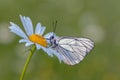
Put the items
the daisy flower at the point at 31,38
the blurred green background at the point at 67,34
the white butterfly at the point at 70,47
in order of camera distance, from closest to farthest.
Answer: the daisy flower at the point at 31,38, the white butterfly at the point at 70,47, the blurred green background at the point at 67,34

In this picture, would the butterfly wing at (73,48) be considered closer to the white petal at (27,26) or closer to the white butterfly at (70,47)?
the white butterfly at (70,47)

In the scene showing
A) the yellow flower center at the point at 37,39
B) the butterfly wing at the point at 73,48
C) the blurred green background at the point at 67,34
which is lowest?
the blurred green background at the point at 67,34

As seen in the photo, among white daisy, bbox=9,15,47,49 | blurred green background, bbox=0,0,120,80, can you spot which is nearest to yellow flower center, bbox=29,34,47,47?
white daisy, bbox=9,15,47,49

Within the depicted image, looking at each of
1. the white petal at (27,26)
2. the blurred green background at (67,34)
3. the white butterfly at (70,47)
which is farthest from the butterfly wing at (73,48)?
the blurred green background at (67,34)

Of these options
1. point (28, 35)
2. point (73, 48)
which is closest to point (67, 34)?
point (73, 48)

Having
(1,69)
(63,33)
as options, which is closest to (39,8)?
(63,33)

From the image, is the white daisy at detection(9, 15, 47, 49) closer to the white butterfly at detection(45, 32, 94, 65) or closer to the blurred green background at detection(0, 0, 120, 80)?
the white butterfly at detection(45, 32, 94, 65)
